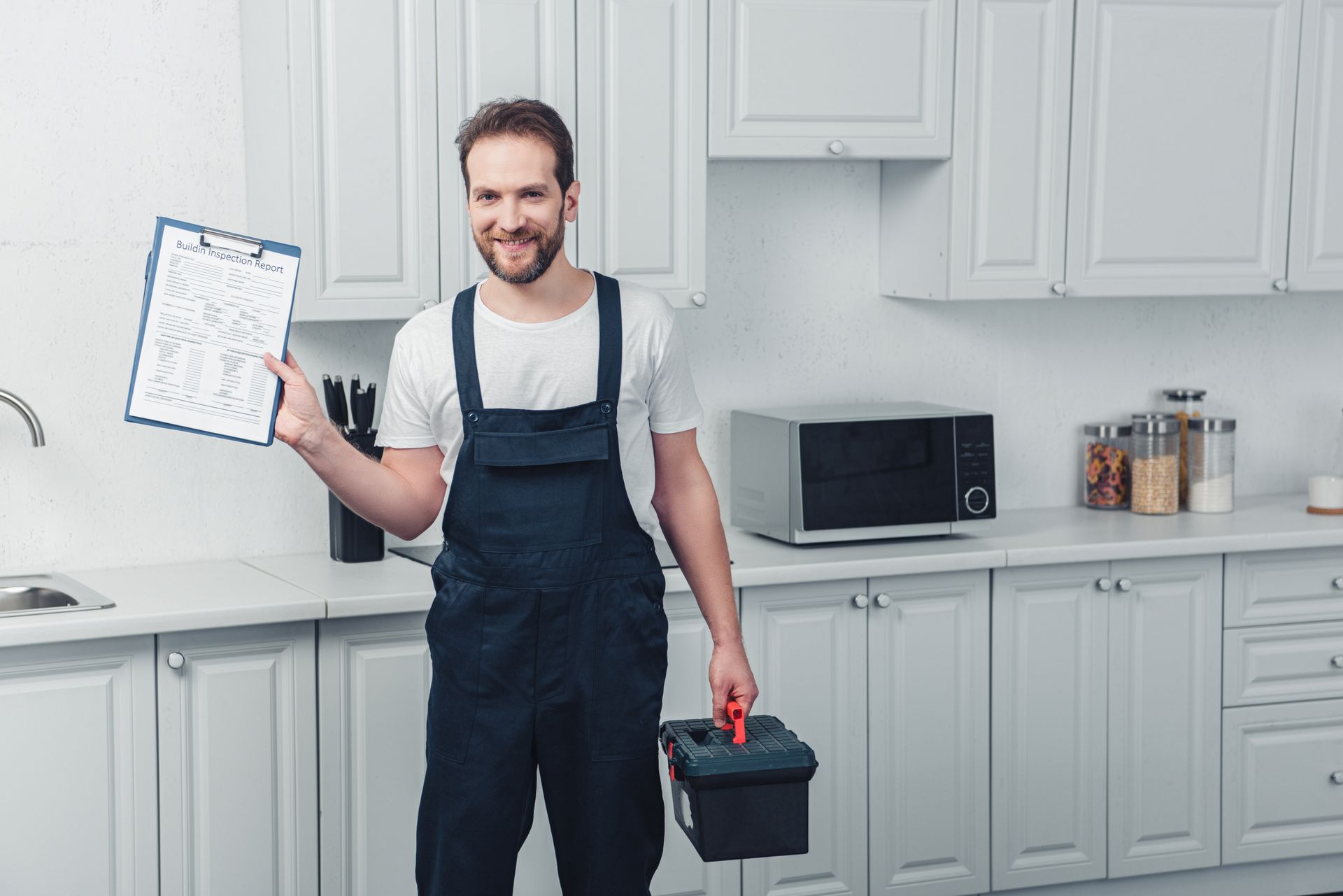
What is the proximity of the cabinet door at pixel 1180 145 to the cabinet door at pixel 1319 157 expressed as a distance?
0.03 m

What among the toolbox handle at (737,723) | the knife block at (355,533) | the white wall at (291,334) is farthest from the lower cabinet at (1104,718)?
the knife block at (355,533)

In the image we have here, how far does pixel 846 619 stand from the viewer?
9.94 feet

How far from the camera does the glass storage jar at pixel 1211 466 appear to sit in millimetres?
3521

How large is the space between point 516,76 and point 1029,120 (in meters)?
1.10

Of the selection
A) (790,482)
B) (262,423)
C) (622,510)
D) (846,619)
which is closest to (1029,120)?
(790,482)

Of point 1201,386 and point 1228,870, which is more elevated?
point 1201,386

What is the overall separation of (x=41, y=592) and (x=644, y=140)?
1.40 metres

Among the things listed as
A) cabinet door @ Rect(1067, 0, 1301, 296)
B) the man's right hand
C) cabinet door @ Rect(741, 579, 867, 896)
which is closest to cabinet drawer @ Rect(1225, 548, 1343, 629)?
cabinet door @ Rect(1067, 0, 1301, 296)

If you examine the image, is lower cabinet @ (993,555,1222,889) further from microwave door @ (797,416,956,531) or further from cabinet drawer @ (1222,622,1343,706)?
microwave door @ (797,416,956,531)

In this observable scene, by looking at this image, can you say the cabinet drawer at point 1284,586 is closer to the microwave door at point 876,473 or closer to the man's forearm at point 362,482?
the microwave door at point 876,473

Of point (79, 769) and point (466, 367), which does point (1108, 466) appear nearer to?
point (466, 367)

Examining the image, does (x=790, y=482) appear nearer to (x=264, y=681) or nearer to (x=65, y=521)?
(x=264, y=681)

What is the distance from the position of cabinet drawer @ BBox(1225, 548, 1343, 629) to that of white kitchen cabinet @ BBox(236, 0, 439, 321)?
1.80 metres

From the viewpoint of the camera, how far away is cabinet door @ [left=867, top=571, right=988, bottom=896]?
3.06 meters
